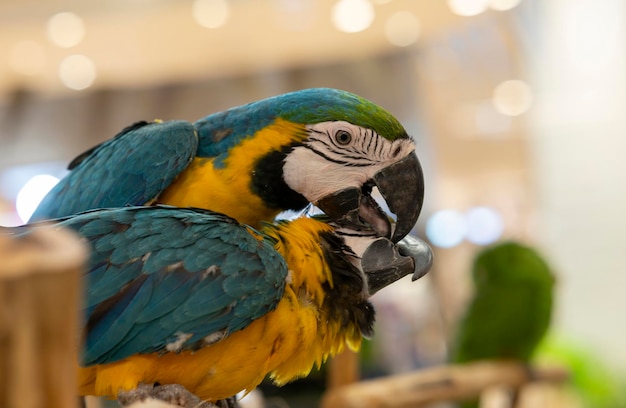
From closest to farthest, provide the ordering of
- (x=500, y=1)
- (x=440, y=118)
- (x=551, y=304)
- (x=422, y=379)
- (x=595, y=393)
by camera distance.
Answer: (x=422, y=379) → (x=551, y=304) → (x=595, y=393) → (x=500, y=1) → (x=440, y=118)

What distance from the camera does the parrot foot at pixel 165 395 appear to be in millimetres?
589

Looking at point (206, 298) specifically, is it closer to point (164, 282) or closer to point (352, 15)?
point (164, 282)

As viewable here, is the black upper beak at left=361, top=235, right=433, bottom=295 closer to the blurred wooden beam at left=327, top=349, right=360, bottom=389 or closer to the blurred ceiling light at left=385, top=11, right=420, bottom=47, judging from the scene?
the blurred wooden beam at left=327, top=349, right=360, bottom=389

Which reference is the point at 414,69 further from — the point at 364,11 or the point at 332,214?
the point at 332,214

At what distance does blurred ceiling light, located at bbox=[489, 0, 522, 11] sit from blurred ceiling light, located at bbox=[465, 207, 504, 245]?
4.29 ft

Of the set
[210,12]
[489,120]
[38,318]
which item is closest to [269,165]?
[38,318]

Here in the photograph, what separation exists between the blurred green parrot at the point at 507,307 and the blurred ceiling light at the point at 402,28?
185 centimetres

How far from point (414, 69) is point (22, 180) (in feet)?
8.28

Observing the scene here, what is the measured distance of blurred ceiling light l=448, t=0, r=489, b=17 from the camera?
10.9 feet

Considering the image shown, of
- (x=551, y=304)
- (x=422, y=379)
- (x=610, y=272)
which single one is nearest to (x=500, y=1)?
(x=610, y=272)

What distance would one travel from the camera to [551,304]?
6.45 ft

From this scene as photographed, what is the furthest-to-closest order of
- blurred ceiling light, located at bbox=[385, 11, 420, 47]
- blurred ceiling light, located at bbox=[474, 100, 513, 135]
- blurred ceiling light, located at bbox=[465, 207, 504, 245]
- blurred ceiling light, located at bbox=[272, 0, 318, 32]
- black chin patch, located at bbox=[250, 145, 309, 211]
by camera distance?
blurred ceiling light, located at bbox=[474, 100, 513, 135] → blurred ceiling light, located at bbox=[465, 207, 504, 245] → blurred ceiling light, located at bbox=[385, 11, 420, 47] → blurred ceiling light, located at bbox=[272, 0, 318, 32] → black chin patch, located at bbox=[250, 145, 309, 211]

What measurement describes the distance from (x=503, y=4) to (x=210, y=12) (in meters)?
1.49

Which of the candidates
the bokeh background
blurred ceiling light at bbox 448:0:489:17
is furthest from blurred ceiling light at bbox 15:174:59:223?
blurred ceiling light at bbox 448:0:489:17
